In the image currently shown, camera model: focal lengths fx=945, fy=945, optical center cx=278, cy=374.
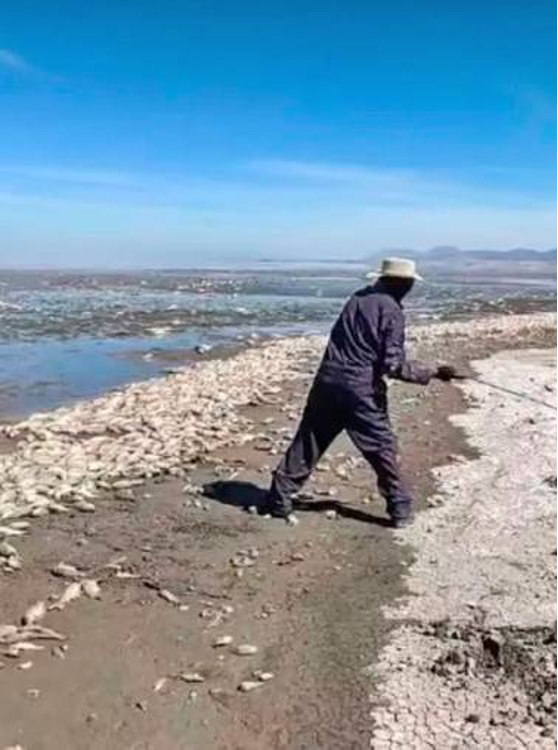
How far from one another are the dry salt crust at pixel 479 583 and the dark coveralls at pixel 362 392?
0.50 meters

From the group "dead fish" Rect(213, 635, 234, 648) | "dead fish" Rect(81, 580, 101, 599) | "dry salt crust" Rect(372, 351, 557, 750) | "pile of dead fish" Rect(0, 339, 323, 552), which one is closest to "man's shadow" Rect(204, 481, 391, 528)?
"dry salt crust" Rect(372, 351, 557, 750)

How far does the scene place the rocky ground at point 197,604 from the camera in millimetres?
3432

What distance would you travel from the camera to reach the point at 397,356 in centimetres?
526

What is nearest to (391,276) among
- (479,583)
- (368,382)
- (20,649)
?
(368,382)

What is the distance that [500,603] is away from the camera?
4504 mm

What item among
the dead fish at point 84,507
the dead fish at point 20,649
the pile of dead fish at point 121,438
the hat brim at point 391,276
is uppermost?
the hat brim at point 391,276

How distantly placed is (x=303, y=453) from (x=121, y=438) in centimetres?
241

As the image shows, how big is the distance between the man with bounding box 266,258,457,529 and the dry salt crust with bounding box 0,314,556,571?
130 centimetres

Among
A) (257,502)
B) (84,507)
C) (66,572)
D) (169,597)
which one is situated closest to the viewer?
(169,597)

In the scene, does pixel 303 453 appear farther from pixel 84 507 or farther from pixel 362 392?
pixel 84 507

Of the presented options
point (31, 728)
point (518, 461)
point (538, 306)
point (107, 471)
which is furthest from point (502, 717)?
point (538, 306)

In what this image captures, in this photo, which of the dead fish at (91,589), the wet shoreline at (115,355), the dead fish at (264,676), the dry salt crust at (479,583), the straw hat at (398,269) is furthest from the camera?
the wet shoreline at (115,355)

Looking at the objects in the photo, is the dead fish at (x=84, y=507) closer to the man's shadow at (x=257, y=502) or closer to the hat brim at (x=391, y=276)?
the man's shadow at (x=257, y=502)

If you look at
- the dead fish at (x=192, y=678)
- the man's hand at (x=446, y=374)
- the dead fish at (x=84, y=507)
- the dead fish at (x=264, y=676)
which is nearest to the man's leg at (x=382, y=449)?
the man's hand at (x=446, y=374)
